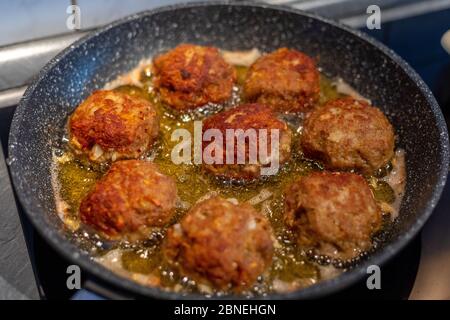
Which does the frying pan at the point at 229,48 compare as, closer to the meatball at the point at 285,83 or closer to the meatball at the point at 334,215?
the meatball at the point at 334,215

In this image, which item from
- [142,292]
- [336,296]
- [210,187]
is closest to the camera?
[142,292]

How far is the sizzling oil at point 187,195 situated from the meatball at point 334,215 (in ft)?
0.23

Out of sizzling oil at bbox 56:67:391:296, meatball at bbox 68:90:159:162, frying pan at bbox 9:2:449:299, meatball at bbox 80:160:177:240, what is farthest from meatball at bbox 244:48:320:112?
→ meatball at bbox 80:160:177:240

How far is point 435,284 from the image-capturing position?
61.5 inches

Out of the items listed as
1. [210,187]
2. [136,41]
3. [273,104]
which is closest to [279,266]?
[210,187]

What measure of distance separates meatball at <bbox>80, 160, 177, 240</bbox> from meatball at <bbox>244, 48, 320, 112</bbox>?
0.58 m

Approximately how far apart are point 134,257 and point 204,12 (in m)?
1.13

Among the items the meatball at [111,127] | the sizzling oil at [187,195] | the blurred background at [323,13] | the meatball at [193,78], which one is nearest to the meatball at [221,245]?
the sizzling oil at [187,195]

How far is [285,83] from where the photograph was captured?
1950 mm

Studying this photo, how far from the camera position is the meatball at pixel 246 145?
172 cm

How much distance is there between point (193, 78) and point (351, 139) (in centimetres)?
63

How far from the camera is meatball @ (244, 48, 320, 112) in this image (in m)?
1.95
